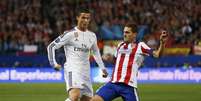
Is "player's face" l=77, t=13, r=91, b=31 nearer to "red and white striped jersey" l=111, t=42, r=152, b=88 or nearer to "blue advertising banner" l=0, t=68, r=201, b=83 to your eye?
"red and white striped jersey" l=111, t=42, r=152, b=88

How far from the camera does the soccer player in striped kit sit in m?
9.67

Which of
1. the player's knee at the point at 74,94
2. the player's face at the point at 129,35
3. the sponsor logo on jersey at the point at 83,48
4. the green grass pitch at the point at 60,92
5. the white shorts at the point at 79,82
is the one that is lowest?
the green grass pitch at the point at 60,92

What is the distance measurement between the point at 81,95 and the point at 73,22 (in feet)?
60.0

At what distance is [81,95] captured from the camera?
10445mm

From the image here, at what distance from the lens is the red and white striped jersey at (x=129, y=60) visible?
9.84 m

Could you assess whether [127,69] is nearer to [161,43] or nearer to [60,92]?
[161,43]

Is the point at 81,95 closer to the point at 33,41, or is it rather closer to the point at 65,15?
the point at 33,41

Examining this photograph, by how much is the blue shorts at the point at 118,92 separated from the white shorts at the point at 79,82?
72 cm

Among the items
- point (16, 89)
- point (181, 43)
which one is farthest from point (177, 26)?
point (16, 89)

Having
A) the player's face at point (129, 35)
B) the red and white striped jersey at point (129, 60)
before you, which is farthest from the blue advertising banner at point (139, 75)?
the player's face at point (129, 35)

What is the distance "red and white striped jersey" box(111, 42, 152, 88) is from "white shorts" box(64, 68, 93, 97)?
732 millimetres

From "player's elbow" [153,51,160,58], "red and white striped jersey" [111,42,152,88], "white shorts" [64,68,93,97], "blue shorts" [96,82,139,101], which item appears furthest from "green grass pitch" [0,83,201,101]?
"player's elbow" [153,51,160,58]

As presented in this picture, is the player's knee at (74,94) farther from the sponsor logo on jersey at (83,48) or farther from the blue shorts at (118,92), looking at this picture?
the sponsor logo on jersey at (83,48)

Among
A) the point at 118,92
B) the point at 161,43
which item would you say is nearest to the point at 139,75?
the point at 118,92
